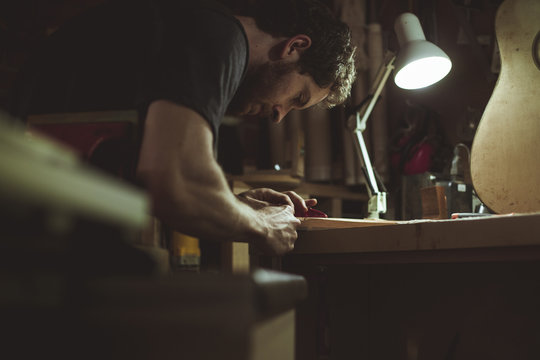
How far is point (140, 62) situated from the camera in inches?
33.6

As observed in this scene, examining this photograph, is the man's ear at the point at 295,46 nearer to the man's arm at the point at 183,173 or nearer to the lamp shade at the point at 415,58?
the lamp shade at the point at 415,58

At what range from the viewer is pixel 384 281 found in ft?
4.31

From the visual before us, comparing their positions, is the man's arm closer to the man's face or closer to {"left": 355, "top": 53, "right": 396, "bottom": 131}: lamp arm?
the man's face

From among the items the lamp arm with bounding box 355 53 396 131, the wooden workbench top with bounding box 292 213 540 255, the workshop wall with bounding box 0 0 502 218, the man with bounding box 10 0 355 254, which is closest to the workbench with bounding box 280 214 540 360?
the wooden workbench top with bounding box 292 213 540 255

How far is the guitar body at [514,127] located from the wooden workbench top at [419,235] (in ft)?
1.37

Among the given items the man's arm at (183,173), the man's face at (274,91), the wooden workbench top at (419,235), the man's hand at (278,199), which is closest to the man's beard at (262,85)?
the man's face at (274,91)

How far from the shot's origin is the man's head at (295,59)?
1.28 metres

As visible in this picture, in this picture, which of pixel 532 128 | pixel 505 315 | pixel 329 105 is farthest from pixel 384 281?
pixel 329 105

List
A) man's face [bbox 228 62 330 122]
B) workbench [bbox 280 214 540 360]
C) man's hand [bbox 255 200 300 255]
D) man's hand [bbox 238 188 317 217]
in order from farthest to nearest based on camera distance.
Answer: man's face [bbox 228 62 330 122]
man's hand [bbox 238 188 317 217]
man's hand [bbox 255 200 300 255]
workbench [bbox 280 214 540 360]

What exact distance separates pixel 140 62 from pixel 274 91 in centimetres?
56

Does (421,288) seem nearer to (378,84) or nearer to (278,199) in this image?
(278,199)

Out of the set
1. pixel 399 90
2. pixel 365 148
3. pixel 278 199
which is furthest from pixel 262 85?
pixel 399 90

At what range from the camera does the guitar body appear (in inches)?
47.6

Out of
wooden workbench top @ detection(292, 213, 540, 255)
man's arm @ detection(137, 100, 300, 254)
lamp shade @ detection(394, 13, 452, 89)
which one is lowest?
wooden workbench top @ detection(292, 213, 540, 255)
